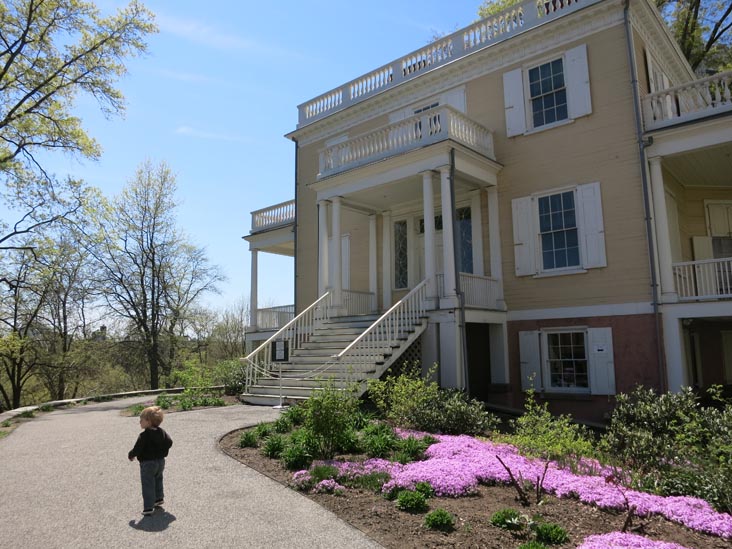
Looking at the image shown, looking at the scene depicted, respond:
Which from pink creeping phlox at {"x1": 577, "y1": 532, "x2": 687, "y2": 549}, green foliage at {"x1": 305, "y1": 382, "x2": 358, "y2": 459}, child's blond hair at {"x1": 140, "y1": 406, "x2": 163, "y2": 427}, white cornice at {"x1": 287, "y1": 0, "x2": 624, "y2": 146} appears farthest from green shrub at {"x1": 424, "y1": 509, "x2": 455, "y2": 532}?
white cornice at {"x1": 287, "y1": 0, "x2": 624, "y2": 146}

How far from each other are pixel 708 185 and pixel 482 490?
13329 mm

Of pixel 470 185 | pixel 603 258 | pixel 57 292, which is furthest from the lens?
pixel 57 292

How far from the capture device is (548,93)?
14070 millimetres

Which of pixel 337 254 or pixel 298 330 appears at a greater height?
pixel 337 254

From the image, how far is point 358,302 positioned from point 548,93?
8.00m

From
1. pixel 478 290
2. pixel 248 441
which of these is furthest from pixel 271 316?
pixel 248 441

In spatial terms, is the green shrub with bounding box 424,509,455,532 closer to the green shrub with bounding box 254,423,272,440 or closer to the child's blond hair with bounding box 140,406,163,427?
the child's blond hair with bounding box 140,406,163,427

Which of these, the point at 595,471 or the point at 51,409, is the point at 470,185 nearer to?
the point at 595,471

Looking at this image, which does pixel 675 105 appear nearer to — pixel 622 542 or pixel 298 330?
pixel 298 330

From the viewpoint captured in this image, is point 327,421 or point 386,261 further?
point 386,261

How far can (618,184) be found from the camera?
41.5ft

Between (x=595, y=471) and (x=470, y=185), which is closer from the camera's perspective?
(x=595, y=471)

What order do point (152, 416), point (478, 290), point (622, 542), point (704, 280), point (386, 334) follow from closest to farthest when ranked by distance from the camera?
point (622, 542), point (152, 416), point (704, 280), point (386, 334), point (478, 290)

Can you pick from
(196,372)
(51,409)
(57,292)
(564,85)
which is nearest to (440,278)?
(564,85)
